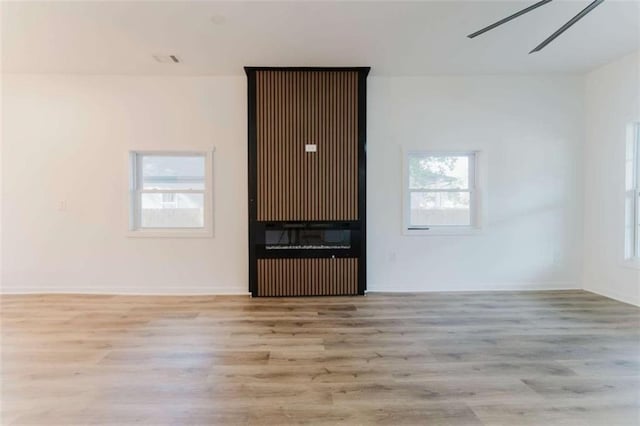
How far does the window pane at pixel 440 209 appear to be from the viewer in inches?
169

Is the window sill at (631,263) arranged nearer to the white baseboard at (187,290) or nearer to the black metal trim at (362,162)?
the white baseboard at (187,290)

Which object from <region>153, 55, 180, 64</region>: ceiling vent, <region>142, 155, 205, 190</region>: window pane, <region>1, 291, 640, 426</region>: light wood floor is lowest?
<region>1, 291, 640, 426</region>: light wood floor

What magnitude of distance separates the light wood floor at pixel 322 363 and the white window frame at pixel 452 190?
0.98 metres

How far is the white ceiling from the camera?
2725 millimetres

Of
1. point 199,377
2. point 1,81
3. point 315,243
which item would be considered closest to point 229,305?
point 315,243

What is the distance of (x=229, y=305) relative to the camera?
3.63 metres

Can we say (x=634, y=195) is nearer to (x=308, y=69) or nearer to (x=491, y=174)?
(x=491, y=174)

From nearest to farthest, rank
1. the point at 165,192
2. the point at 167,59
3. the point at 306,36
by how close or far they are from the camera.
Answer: the point at 306,36 < the point at 167,59 < the point at 165,192

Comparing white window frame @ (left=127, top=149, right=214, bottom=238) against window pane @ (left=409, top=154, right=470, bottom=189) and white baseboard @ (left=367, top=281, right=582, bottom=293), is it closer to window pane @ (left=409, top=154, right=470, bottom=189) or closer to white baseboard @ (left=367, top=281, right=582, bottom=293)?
white baseboard @ (left=367, top=281, right=582, bottom=293)

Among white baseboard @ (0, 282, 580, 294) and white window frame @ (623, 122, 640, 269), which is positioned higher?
white window frame @ (623, 122, 640, 269)

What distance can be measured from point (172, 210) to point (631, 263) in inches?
219

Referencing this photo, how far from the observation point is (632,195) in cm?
377

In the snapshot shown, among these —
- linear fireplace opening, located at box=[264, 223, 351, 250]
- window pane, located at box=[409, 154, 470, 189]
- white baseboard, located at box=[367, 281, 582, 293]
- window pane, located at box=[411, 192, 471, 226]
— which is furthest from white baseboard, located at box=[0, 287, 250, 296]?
window pane, located at box=[409, 154, 470, 189]

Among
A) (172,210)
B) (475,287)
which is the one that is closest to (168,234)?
(172,210)
